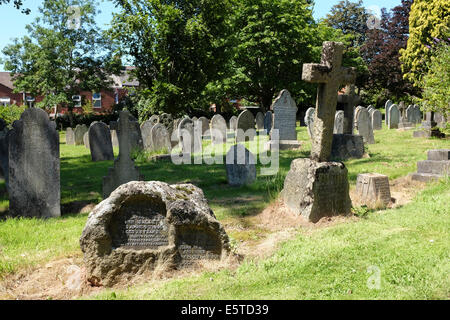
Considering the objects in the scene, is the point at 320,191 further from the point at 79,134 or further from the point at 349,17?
the point at 349,17

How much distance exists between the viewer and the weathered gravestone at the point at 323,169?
6070mm

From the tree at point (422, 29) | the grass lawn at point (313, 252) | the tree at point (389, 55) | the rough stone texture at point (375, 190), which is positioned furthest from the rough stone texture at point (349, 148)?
the tree at point (389, 55)

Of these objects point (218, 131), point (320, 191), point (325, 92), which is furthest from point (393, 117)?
point (320, 191)

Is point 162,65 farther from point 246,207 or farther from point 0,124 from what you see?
point 246,207

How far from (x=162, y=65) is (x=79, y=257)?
63.9 feet

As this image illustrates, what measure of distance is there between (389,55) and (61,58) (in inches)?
1240

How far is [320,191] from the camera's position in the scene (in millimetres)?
6062

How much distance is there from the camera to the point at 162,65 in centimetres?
2308

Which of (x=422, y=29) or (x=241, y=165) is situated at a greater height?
(x=422, y=29)

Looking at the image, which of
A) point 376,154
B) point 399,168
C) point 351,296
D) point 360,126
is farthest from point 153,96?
point 351,296

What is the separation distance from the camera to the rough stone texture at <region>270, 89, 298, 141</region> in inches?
612

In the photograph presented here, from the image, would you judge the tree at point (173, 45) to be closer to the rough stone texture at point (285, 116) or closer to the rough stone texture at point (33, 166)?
the rough stone texture at point (285, 116)

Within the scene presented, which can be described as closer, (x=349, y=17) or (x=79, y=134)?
(x=79, y=134)

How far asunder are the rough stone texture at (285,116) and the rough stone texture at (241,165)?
261 inches
